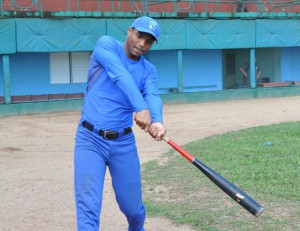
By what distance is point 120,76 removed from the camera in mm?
3645

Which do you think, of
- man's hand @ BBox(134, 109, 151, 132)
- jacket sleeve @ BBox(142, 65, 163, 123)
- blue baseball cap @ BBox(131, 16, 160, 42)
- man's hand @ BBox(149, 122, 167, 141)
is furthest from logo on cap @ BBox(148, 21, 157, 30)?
man's hand @ BBox(149, 122, 167, 141)

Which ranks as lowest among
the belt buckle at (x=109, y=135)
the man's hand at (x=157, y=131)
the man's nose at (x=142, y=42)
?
the belt buckle at (x=109, y=135)

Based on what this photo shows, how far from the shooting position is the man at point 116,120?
3.63 m

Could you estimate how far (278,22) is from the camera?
70.5 feet

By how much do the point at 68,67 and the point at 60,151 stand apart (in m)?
9.23

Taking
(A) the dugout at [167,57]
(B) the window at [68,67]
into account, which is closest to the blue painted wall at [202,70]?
(A) the dugout at [167,57]

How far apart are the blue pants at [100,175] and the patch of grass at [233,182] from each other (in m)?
1.30

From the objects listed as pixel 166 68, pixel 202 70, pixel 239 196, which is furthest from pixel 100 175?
pixel 202 70

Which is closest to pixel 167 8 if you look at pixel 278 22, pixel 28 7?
pixel 278 22

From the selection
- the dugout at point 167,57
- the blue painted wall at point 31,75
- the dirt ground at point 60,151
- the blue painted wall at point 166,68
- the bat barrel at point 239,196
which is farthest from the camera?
the blue painted wall at point 166,68

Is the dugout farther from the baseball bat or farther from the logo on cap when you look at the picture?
the baseball bat

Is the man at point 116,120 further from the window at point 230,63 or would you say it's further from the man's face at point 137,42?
the window at point 230,63

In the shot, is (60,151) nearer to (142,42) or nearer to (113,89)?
(113,89)

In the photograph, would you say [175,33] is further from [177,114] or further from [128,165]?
[128,165]
